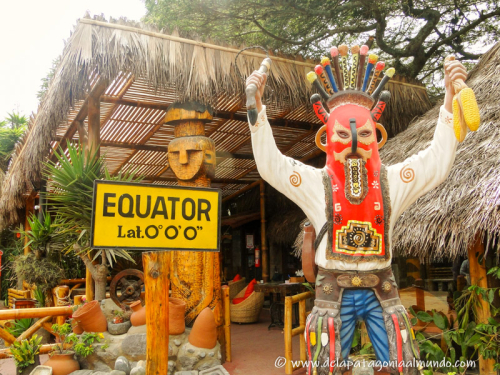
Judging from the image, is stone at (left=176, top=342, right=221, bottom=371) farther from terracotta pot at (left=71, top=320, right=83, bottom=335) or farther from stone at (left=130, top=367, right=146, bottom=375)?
terracotta pot at (left=71, top=320, right=83, bottom=335)

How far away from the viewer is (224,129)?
6746mm

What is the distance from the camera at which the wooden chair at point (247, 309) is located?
7207mm

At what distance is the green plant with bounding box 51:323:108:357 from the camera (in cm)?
399

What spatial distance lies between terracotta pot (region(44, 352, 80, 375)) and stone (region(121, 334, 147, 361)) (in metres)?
0.45

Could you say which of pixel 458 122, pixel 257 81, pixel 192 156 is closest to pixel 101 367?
pixel 192 156

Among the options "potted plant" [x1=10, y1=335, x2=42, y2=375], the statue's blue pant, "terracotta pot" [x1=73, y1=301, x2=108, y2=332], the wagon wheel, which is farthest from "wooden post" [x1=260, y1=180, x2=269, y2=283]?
the statue's blue pant

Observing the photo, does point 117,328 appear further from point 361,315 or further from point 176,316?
point 361,315

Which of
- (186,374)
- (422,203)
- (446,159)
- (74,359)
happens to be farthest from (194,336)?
(446,159)

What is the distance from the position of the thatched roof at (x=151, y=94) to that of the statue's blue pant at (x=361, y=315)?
2739 millimetres

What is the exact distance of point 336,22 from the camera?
7953 millimetres

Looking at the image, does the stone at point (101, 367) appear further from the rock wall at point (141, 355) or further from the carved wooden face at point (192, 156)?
the carved wooden face at point (192, 156)

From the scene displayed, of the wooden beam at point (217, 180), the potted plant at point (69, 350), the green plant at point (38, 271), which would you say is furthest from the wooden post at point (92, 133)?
the wooden beam at point (217, 180)

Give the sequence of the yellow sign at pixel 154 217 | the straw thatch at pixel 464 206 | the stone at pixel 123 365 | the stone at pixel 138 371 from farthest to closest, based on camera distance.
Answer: the stone at pixel 123 365
the stone at pixel 138 371
the straw thatch at pixel 464 206
the yellow sign at pixel 154 217

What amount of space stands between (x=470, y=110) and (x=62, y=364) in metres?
3.84
